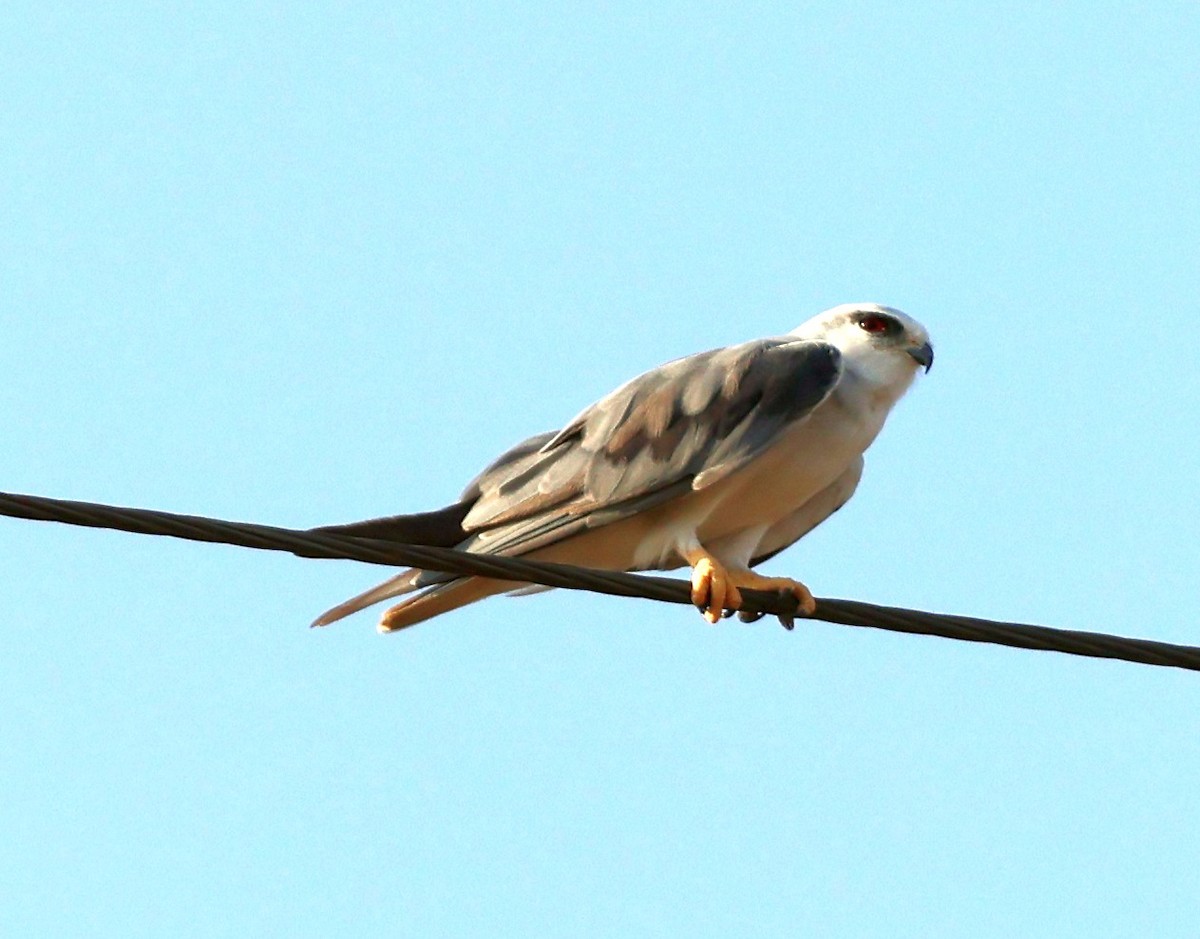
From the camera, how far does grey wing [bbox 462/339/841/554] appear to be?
25.4ft

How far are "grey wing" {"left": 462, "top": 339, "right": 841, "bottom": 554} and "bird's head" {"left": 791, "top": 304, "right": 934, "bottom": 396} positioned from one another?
1.08 ft

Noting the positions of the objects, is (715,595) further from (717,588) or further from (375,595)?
(375,595)

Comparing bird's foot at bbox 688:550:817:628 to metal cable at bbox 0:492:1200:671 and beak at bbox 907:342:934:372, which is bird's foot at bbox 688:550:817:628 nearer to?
metal cable at bbox 0:492:1200:671

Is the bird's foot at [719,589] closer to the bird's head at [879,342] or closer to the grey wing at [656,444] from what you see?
the grey wing at [656,444]

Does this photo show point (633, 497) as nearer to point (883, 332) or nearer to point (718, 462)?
point (718, 462)

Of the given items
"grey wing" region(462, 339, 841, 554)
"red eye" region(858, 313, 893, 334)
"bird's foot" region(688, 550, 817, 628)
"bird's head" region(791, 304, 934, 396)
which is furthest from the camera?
"red eye" region(858, 313, 893, 334)

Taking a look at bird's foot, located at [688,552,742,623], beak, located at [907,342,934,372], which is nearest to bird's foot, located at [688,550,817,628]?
bird's foot, located at [688,552,742,623]

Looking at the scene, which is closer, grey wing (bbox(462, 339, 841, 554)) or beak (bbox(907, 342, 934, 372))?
grey wing (bbox(462, 339, 841, 554))

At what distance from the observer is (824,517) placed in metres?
8.47

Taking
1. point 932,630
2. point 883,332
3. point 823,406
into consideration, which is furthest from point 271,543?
point 883,332

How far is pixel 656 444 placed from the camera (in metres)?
7.84

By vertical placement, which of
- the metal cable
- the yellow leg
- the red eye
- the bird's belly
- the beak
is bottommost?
the metal cable

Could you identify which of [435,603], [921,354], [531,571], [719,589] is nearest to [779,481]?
[719,589]

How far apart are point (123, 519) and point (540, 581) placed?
1.18m
